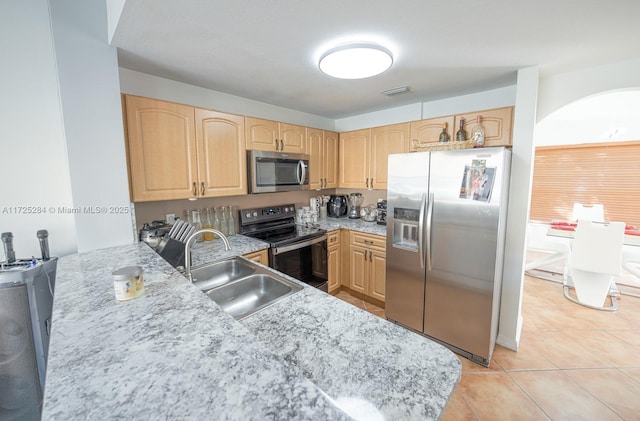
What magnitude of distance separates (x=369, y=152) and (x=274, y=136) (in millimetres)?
1175

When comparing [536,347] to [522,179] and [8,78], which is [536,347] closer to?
[522,179]

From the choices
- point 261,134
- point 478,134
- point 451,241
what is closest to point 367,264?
point 451,241

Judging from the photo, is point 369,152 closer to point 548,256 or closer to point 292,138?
point 292,138

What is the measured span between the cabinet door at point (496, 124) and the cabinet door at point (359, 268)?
5.17 feet

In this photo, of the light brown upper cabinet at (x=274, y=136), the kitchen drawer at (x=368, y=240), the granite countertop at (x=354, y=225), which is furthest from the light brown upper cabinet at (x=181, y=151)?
the kitchen drawer at (x=368, y=240)

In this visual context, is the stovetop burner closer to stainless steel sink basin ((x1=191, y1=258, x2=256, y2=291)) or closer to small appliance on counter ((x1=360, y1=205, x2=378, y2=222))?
stainless steel sink basin ((x1=191, y1=258, x2=256, y2=291))

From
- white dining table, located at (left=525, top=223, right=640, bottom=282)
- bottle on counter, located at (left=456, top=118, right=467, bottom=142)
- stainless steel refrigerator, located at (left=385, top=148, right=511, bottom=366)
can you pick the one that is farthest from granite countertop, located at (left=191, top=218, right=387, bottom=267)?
white dining table, located at (left=525, top=223, right=640, bottom=282)

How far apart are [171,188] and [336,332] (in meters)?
1.72

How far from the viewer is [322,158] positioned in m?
3.20

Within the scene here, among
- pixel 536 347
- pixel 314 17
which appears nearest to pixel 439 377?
pixel 314 17

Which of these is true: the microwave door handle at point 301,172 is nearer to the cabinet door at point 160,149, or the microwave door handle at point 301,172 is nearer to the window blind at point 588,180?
the cabinet door at point 160,149

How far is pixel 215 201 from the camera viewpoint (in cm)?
259

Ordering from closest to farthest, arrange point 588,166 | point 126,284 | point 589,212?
point 126,284, point 589,212, point 588,166

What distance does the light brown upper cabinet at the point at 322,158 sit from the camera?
10.0 ft
